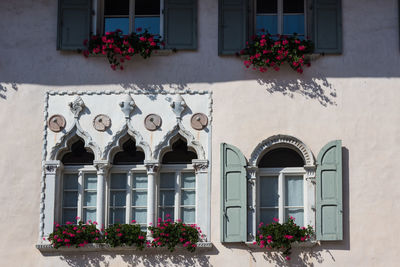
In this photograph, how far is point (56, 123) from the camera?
635 inches

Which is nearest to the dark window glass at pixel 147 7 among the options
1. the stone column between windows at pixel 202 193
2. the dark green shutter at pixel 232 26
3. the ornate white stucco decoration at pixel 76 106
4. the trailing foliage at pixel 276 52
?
the dark green shutter at pixel 232 26

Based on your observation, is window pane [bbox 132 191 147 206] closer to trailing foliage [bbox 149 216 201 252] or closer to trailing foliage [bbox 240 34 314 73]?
trailing foliage [bbox 149 216 201 252]

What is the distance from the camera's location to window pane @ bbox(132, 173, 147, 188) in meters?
16.0

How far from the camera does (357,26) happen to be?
16.1 meters

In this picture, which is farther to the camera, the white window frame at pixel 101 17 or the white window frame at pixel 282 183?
the white window frame at pixel 101 17

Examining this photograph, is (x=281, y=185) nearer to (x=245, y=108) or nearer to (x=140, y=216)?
(x=245, y=108)

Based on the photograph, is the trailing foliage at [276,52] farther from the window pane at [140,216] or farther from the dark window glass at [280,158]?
the window pane at [140,216]

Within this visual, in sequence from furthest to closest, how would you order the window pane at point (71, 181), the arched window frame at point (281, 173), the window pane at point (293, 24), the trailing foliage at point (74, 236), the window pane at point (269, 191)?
the window pane at point (293, 24), the window pane at point (71, 181), the window pane at point (269, 191), the arched window frame at point (281, 173), the trailing foliage at point (74, 236)

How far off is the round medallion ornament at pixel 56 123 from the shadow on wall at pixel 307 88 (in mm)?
3157

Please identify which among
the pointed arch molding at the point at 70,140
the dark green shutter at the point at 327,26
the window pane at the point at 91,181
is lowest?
the window pane at the point at 91,181

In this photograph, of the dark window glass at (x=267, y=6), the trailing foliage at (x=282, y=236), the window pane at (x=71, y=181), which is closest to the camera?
the trailing foliage at (x=282, y=236)

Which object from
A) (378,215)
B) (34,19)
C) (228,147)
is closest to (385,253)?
(378,215)

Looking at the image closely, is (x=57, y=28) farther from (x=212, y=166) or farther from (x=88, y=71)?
(x=212, y=166)

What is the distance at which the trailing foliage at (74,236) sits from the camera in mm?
15453
